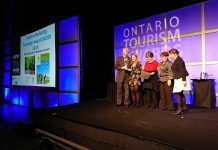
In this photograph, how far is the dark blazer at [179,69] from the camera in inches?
156

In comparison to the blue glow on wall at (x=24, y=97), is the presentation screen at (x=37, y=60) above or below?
above

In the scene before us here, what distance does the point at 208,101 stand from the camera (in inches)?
177

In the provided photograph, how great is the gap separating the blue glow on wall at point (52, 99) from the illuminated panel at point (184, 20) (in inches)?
173

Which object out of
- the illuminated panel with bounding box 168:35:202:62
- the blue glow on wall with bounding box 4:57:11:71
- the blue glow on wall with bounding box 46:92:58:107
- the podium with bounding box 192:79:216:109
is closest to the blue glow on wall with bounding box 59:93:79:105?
the blue glow on wall with bounding box 46:92:58:107

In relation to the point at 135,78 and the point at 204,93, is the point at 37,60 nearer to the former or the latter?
the point at 135,78

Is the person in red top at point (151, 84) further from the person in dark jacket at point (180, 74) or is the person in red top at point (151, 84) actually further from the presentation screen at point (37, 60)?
the presentation screen at point (37, 60)

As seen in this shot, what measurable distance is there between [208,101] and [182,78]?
1002mm

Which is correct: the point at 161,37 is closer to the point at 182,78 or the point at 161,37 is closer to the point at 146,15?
the point at 146,15

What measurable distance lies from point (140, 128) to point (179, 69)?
1.48 meters

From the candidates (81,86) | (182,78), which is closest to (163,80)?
(182,78)

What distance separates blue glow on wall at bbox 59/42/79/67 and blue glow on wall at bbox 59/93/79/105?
3.17 ft

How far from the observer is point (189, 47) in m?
5.16

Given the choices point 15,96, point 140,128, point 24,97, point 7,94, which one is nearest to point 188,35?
point 140,128

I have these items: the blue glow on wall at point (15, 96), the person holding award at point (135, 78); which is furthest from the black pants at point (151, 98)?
the blue glow on wall at point (15, 96)
